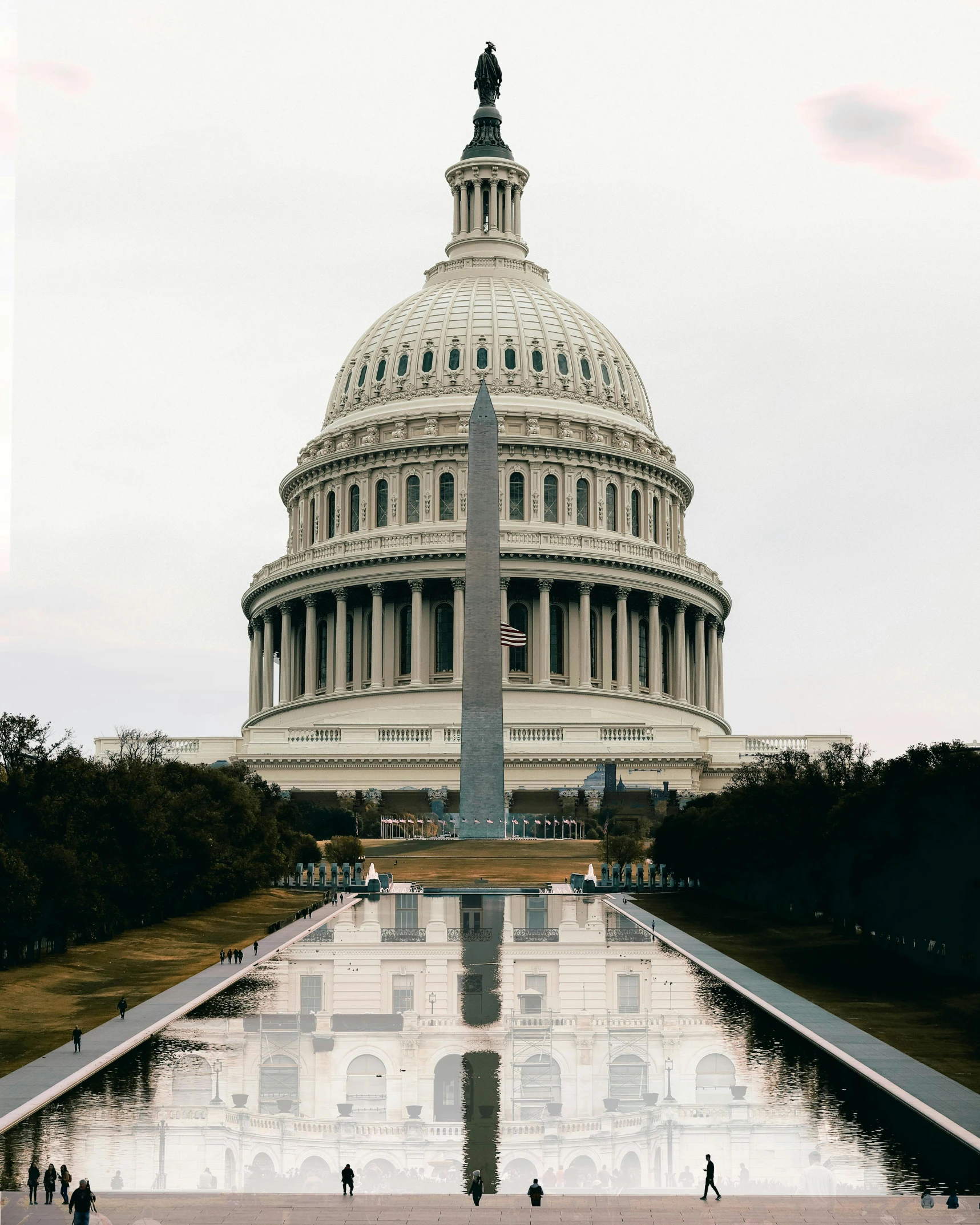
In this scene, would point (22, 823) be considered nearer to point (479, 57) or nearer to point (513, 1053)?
point (513, 1053)

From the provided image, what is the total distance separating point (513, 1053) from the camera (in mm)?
29797

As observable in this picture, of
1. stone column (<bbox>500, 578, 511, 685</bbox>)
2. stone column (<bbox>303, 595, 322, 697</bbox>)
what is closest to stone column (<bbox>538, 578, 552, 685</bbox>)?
stone column (<bbox>500, 578, 511, 685</bbox>)

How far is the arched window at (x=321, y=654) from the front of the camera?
12050 centimetres

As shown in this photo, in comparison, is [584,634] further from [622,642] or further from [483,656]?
[483,656]

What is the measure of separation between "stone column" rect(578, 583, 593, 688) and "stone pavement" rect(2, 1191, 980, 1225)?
9219cm

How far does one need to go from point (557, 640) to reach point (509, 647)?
4365 millimetres

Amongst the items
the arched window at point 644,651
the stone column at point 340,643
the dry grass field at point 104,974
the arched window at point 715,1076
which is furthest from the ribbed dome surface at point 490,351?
the arched window at point 715,1076

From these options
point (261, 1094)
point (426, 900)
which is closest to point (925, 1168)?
point (261, 1094)

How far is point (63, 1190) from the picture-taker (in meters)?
20.8

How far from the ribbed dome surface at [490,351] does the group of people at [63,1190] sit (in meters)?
102

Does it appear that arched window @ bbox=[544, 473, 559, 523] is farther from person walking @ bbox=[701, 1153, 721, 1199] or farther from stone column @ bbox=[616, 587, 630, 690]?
person walking @ bbox=[701, 1153, 721, 1199]

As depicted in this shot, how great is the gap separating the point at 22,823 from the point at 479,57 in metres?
111

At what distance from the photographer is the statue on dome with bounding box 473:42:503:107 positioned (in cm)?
14088

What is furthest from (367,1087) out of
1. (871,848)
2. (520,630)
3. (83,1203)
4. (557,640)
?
(557,640)
